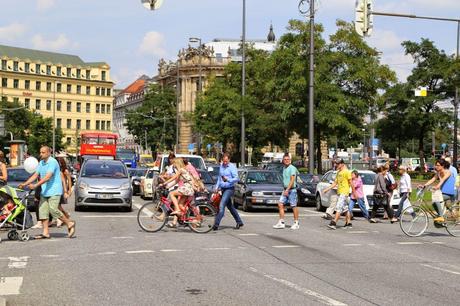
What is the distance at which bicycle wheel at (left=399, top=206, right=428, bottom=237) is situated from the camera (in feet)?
52.7

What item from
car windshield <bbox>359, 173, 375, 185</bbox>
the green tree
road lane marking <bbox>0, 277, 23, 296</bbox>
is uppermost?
the green tree

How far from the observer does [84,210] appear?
76.8ft

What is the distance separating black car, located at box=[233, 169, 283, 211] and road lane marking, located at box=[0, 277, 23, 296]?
14813mm

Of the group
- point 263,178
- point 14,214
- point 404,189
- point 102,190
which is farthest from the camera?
point 263,178

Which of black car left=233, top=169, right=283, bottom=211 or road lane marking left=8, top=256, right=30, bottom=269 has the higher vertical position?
black car left=233, top=169, right=283, bottom=211

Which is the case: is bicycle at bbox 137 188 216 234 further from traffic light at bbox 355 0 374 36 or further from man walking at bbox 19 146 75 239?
traffic light at bbox 355 0 374 36

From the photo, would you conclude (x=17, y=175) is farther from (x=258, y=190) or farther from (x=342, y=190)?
(x=342, y=190)

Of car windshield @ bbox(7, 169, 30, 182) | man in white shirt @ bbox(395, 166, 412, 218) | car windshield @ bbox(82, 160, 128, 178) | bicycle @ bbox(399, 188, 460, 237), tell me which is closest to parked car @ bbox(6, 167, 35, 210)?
car windshield @ bbox(7, 169, 30, 182)

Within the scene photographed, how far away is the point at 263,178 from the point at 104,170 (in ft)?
18.5

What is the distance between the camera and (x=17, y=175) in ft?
Result: 78.6

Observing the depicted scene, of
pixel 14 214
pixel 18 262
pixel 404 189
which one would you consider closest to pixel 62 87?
pixel 404 189

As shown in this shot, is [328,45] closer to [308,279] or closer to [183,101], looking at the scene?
[308,279]

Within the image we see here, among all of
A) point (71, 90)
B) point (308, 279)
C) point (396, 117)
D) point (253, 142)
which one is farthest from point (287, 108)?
point (71, 90)

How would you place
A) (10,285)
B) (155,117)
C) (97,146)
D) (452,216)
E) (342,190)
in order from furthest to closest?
(155,117) → (97,146) → (342,190) → (452,216) → (10,285)
